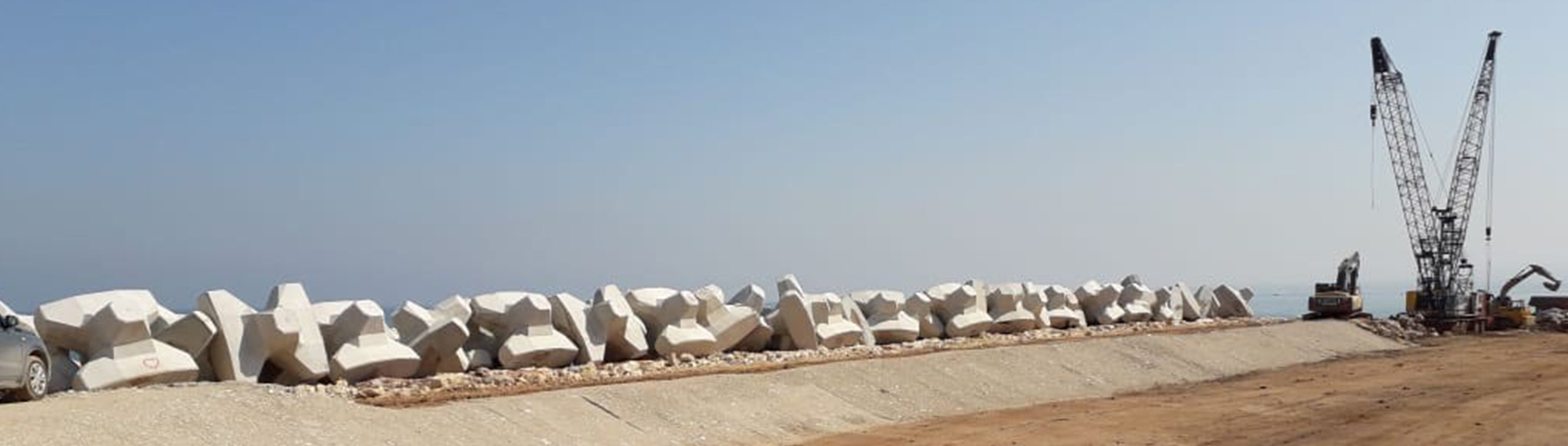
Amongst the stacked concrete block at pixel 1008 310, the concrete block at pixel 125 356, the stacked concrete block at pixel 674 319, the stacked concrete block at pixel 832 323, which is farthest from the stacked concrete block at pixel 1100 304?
the concrete block at pixel 125 356

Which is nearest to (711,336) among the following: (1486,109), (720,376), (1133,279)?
(720,376)

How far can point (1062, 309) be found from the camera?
3616 cm

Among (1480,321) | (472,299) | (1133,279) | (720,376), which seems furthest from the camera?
(1480,321)

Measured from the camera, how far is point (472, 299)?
20844mm

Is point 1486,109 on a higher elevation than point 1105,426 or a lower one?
higher

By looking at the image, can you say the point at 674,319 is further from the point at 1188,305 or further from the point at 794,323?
the point at 1188,305

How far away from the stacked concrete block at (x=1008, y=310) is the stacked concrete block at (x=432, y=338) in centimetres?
1602

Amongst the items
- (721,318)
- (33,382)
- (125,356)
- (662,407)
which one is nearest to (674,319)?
(721,318)

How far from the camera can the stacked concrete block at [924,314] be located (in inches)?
1179

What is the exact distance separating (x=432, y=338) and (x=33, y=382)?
20.0 ft

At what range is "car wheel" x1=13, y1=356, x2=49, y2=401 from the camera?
1330cm

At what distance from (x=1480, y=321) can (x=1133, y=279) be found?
19.7 meters

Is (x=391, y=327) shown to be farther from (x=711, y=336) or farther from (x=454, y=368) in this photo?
(x=711, y=336)

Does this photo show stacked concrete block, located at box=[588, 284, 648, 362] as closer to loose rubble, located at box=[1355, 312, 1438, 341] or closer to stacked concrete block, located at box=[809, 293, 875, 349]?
stacked concrete block, located at box=[809, 293, 875, 349]
